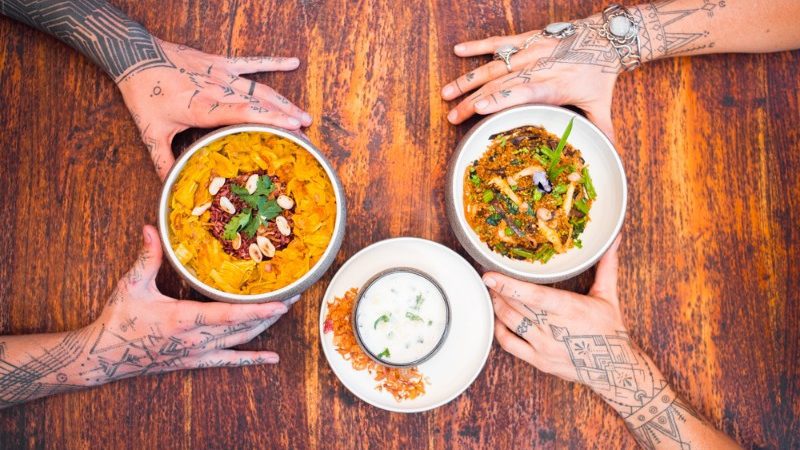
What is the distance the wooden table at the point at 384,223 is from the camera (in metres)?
2.02

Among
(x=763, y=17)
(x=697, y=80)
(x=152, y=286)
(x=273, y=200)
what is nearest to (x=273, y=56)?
(x=273, y=200)

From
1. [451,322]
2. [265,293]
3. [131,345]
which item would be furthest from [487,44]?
[131,345]

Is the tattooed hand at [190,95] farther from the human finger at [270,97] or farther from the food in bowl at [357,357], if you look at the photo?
the food in bowl at [357,357]

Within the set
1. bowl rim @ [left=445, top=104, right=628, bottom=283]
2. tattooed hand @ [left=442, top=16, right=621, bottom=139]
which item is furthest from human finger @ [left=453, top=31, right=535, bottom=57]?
bowl rim @ [left=445, top=104, right=628, bottom=283]

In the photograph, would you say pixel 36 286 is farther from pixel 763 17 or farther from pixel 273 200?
pixel 763 17

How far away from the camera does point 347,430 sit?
2.01m

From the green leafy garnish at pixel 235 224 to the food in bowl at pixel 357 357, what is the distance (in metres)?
0.40

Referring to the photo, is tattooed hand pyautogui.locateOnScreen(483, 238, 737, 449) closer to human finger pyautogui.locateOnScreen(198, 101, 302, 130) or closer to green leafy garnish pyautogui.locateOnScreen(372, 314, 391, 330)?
green leafy garnish pyautogui.locateOnScreen(372, 314, 391, 330)

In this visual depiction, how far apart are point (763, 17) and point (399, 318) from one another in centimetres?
166

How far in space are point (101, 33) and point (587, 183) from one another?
1.72 m

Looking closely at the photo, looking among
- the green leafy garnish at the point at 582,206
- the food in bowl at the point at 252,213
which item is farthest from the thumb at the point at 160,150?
the green leafy garnish at the point at 582,206

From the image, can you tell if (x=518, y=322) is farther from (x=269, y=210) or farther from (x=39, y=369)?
(x=39, y=369)

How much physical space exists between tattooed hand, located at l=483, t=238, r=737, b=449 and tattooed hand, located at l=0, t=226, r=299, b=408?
0.83m

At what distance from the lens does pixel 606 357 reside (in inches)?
77.2
